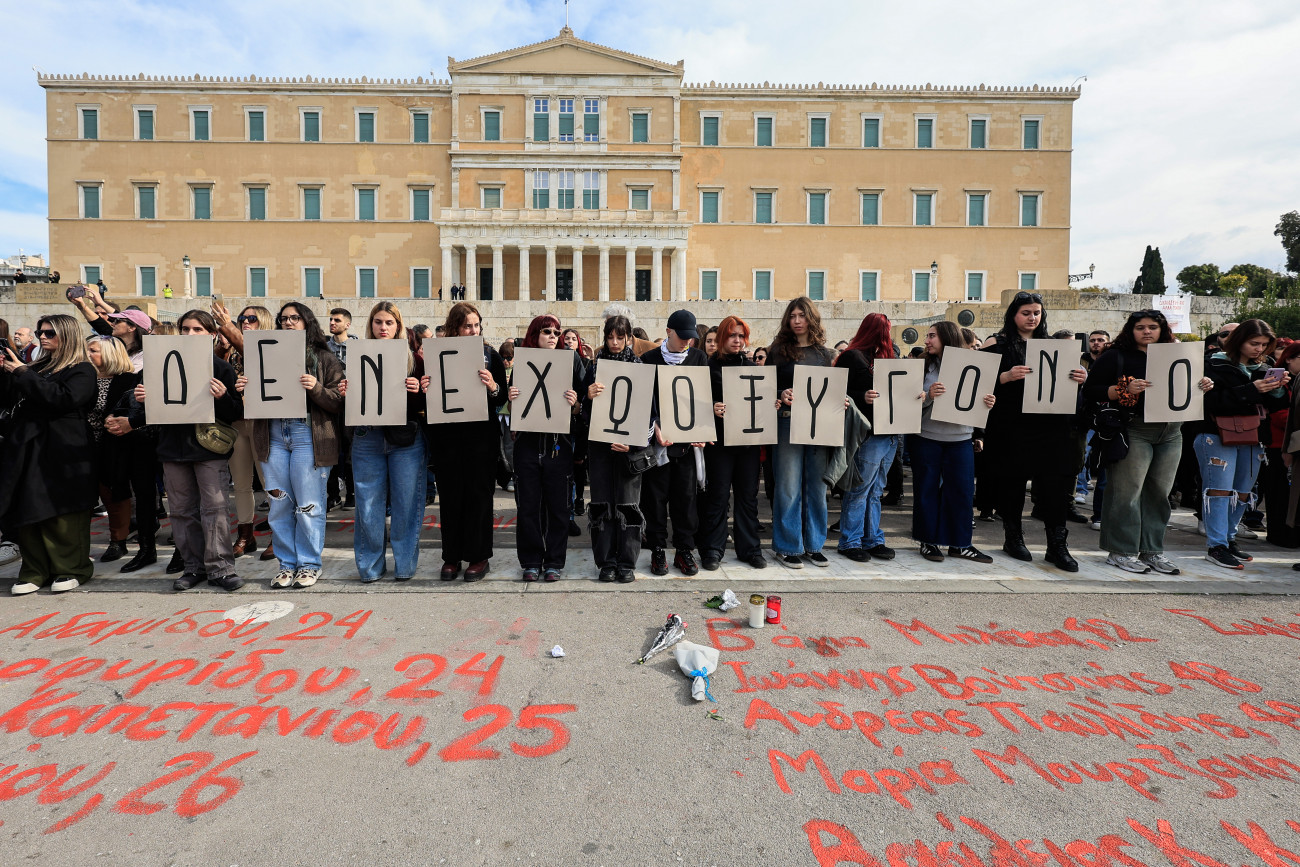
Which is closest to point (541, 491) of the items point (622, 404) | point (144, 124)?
point (622, 404)

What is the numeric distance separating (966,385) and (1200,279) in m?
68.7

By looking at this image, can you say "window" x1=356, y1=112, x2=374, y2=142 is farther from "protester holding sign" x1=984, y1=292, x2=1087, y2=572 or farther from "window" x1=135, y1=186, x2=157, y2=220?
"protester holding sign" x1=984, y1=292, x2=1087, y2=572

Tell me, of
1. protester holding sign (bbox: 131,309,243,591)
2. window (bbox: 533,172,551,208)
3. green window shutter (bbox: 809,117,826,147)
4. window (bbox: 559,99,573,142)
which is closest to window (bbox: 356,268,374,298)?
window (bbox: 533,172,551,208)

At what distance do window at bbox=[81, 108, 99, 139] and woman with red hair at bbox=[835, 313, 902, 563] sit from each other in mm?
47322

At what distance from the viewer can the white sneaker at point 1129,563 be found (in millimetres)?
5027

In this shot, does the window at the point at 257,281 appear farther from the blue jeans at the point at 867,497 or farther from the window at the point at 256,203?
the blue jeans at the point at 867,497

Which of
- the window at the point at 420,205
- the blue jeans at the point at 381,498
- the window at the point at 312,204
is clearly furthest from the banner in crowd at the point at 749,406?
the window at the point at 312,204

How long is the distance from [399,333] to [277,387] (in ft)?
2.85

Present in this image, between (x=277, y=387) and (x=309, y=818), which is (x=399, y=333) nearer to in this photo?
(x=277, y=387)

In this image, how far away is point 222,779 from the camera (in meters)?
2.41

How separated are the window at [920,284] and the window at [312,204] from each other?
3423 cm

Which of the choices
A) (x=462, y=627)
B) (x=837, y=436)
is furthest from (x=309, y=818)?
(x=837, y=436)

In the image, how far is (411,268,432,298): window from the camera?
124ft

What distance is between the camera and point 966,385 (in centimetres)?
514
